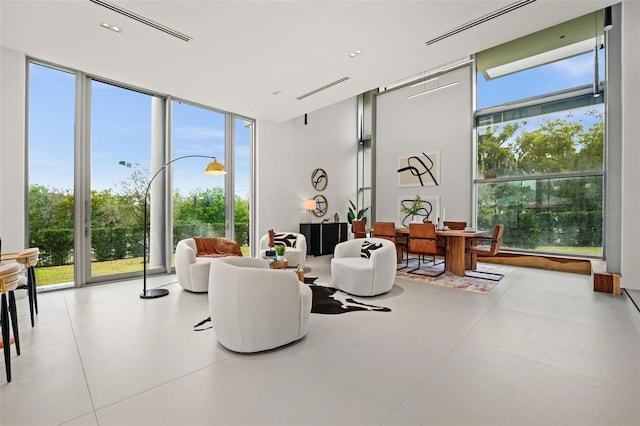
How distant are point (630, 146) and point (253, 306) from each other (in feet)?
17.5

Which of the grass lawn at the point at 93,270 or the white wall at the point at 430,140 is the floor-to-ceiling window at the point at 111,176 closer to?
the grass lawn at the point at 93,270

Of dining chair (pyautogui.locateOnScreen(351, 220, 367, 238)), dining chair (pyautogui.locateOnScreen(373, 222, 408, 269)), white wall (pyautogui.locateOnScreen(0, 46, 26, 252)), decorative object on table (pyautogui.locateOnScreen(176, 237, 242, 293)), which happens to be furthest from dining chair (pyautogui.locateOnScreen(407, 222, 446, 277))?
white wall (pyautogui.locateOnScreen(0, 46, 26, 252))

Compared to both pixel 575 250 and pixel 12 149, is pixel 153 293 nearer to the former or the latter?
pixel 12 149

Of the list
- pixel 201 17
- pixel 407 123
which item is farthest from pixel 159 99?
pixel 407 123

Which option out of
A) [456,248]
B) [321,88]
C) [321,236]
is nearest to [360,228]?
[321,236]

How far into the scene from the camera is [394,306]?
3.48m

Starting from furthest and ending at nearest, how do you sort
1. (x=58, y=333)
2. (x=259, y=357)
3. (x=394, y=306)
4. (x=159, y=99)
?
1. (x=159, y=99)
2. (x=394, y=306)
3. (x=58, y=333)
4. (x=259, y=357)

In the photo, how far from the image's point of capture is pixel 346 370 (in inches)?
80.6

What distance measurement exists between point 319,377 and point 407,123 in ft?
24.4

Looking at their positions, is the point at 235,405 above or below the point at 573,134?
below

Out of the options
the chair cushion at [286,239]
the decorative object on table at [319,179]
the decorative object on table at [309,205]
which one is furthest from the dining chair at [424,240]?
the decorative object on table at [319,179]

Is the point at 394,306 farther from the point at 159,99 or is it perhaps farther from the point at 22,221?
the point at 159,99

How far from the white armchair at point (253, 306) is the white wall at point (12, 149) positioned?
336 centimetres

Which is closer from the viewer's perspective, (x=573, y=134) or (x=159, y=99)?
(x=159, y=99)
